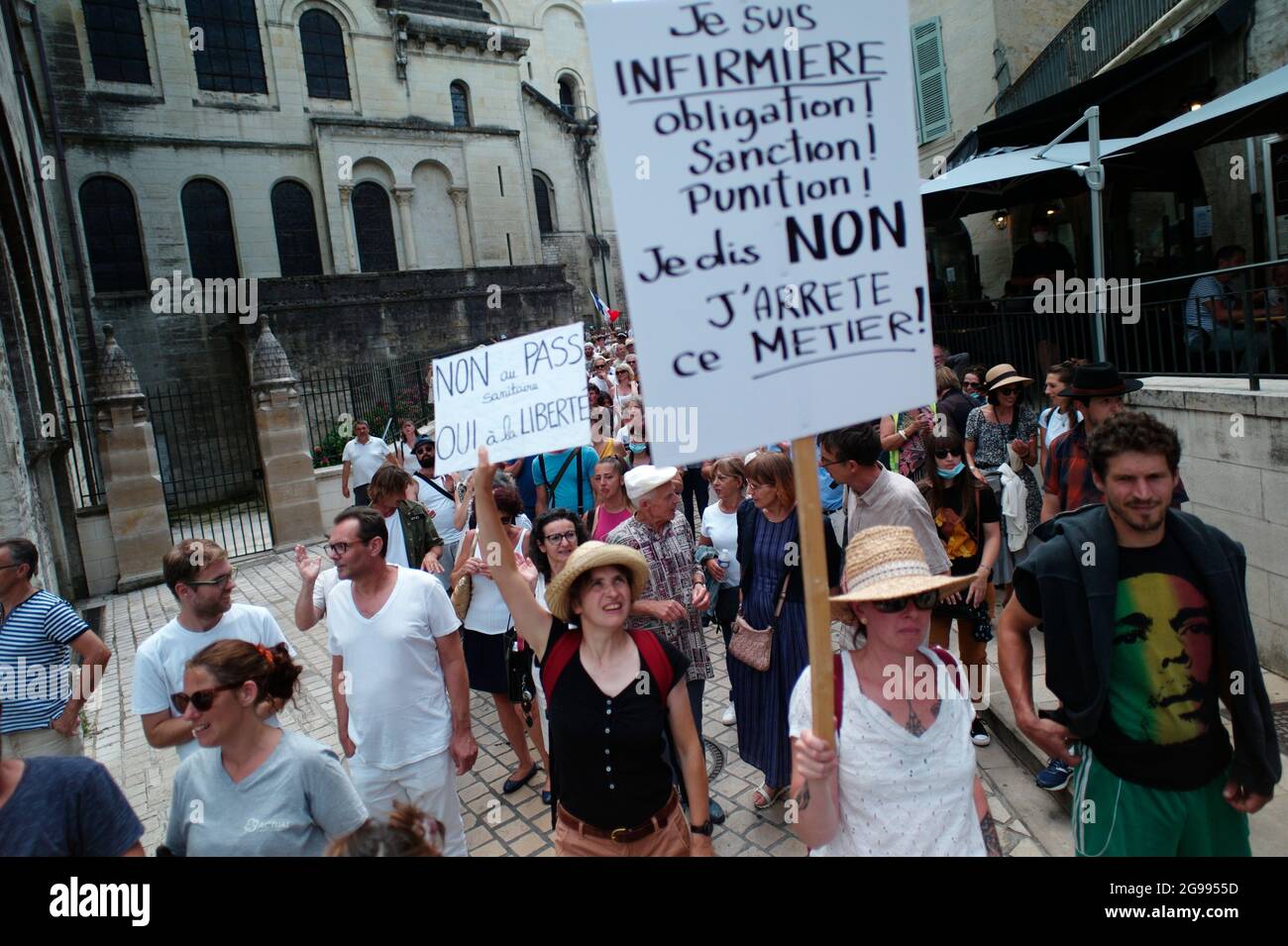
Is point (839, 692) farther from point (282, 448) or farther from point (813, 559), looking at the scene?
point (282, 448)

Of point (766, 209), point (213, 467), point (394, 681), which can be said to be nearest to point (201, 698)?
point (394, 681)

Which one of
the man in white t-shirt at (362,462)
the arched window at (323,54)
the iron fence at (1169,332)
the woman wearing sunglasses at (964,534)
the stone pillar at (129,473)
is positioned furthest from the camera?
the arched window at (323,54)

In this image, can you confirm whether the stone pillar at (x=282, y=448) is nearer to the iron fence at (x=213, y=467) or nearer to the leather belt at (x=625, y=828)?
the iron fence at (x=213, y=467)

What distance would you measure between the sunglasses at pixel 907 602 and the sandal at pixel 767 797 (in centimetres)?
263

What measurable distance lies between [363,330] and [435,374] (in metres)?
21.2

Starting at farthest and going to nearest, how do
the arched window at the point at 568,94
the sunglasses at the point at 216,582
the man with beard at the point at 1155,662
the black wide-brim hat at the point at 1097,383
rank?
the arched window at the point at 568,94, the black wide-brim hat at the point at 1097,383, the sunglasses at the point at 216,582, the man with beard at the point at 1155,662

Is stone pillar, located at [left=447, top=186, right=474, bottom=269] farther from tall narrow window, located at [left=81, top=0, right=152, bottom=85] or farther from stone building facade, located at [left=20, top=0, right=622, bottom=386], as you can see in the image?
tall narrow window, located at [left=81, top=0, right=152, bottom=85]

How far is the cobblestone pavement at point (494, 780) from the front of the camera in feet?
13.8

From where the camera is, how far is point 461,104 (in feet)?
102

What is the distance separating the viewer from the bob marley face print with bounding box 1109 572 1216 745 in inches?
97.8

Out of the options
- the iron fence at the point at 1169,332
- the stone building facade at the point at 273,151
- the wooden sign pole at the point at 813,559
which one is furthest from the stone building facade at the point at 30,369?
the iron fence at the point at 1169,332

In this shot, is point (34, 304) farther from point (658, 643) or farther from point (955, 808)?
point (955, 808)

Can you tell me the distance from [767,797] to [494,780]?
1.81 m

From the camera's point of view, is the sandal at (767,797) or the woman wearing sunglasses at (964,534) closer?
the sandal at (767,797)
